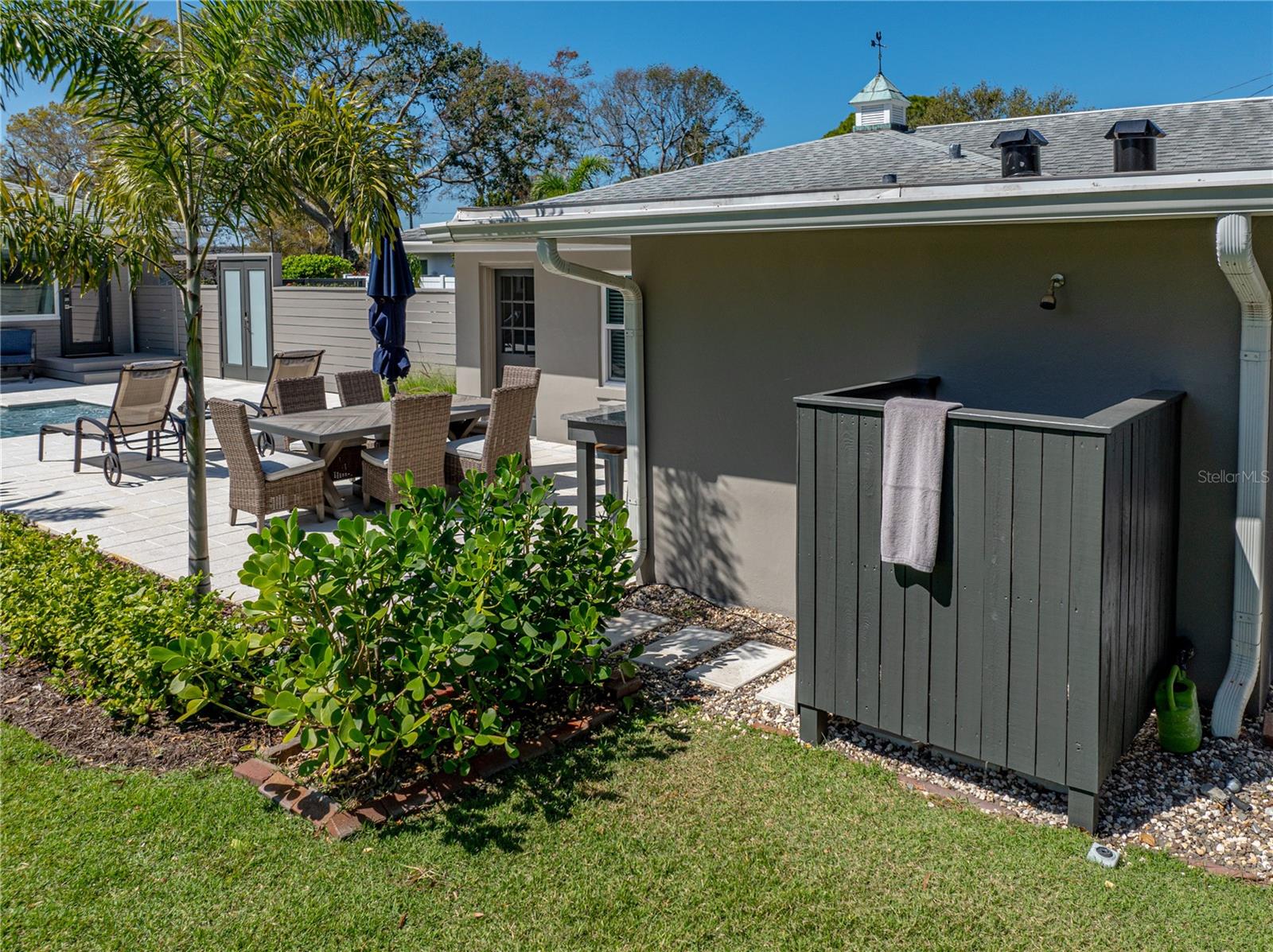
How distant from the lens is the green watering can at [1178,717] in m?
4.16

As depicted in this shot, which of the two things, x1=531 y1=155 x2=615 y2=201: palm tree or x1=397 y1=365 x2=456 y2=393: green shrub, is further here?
x1=531 y1=155 x2=615 y2=201: palm tree

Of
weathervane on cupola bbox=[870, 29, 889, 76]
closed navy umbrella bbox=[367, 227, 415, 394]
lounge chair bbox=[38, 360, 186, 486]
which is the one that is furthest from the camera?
lounge chair bbox=[38, 360, 186, 486]

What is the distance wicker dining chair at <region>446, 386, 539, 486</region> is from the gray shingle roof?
6.55 feet

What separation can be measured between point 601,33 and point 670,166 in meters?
5.67

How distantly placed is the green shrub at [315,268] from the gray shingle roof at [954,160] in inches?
735

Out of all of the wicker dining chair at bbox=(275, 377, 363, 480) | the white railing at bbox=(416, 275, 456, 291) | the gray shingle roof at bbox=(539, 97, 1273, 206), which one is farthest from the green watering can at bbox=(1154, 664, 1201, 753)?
the white railing at bbox=(416, 275, 456, 291)

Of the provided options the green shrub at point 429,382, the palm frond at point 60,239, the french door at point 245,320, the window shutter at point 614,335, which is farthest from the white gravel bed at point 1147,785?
the french door at point 245,320

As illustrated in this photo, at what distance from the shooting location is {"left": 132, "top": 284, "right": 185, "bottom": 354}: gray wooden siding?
20.5 meters

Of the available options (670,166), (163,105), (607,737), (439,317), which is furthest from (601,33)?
(607,737)

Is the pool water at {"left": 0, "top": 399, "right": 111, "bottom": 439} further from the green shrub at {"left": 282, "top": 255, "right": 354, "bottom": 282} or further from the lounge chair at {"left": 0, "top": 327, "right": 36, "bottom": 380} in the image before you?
the green shrub at {"left": 282, "top": 255, "right": 354, "bottom": 282}

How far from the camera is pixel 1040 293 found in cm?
480

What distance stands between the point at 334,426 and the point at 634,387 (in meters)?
3.14

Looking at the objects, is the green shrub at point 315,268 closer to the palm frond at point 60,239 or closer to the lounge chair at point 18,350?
the lounge chair at point 18,350

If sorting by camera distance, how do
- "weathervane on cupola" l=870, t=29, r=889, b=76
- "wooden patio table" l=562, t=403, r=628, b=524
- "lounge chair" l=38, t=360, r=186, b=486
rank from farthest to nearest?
"lounge chair" l=38, t=360, r=186, b=486, "weathervane on cupola" l=870, t=29, r=889, b=76, "wooden patio table" l=562, t=403, r=628, b=524
